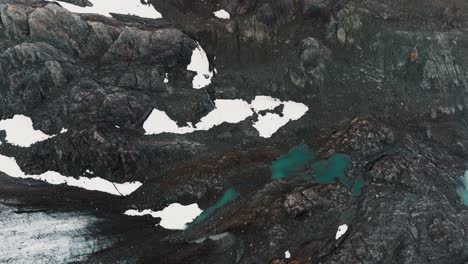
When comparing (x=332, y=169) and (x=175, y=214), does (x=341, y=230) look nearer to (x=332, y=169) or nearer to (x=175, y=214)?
(x=332, y=169)

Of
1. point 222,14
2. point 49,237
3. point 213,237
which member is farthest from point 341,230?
point 222,14

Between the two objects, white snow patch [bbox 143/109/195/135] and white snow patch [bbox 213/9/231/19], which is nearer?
white snow patch [bbox 143/109/195/135]

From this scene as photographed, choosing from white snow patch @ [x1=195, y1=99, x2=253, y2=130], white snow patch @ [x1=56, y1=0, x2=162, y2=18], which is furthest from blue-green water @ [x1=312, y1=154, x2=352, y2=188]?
white snow patch @ [x1=56, y1=0, x2=162, y2=18]

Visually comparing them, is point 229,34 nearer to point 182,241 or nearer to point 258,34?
point 258,34

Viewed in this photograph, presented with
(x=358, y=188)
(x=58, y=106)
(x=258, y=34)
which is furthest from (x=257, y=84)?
(x=58, y=106)

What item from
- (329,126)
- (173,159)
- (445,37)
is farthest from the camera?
(445,37)

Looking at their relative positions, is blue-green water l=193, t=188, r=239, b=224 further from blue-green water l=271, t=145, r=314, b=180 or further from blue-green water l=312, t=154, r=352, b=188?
blue-green water l=312, t=154, r=352, b=188
